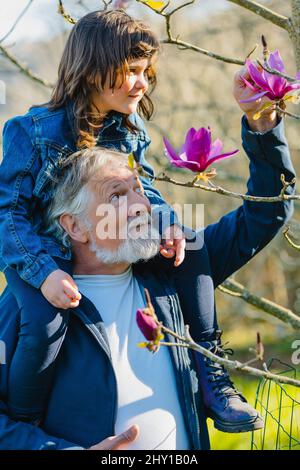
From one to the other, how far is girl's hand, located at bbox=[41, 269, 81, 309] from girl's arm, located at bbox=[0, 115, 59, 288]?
0.03 m

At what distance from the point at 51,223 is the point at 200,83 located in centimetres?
453

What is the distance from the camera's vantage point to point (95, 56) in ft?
8.54

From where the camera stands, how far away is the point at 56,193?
2.67m

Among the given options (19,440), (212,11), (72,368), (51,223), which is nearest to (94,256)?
(51,223)

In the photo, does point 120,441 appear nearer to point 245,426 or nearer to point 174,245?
point 245,426

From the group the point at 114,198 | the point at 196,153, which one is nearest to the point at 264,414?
the point at 114,198

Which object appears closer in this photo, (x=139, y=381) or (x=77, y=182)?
(x=139, y=381)

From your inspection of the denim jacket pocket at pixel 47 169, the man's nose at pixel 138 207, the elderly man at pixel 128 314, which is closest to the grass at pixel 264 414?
the elderly man at pixel 128 314

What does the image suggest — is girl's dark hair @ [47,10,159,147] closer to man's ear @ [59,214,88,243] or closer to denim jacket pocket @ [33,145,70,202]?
denim jacket pocket @ [33,145,70,202]

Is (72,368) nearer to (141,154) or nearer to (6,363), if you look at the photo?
(6,363)

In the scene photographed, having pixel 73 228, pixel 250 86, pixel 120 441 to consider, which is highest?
pixel 250 86

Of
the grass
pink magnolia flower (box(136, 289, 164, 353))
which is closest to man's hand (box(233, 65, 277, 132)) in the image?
pink magnolia flower (box(136, 289, 164, 353))

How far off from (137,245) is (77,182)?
0.32 m

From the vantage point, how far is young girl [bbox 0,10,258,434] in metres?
2.40
